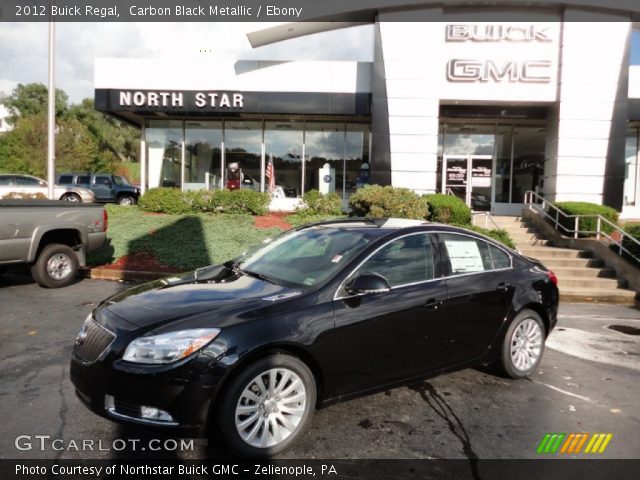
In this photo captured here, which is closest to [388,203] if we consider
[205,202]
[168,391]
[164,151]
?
[205,202]

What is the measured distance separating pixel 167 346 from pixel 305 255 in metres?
1.54

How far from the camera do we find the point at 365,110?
1590cm

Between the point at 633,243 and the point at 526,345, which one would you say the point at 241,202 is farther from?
the point at 526,345

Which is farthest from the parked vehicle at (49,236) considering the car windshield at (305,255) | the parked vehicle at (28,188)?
the parked vehicle at (28,188)

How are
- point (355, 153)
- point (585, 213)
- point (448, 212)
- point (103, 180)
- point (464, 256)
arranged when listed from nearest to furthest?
point (464, 256)
point (585, 213)
point (448, 212)
point (355, 153)
point (103, 180)

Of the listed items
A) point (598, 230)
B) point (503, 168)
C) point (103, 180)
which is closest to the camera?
point (598, 230)

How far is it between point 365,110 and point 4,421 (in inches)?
557

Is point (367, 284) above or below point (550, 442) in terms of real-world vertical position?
above

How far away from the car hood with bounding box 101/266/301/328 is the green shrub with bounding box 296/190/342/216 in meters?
10.5

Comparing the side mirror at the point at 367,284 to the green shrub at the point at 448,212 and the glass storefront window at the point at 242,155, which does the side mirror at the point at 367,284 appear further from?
the glass storefront window at the point at 242,155

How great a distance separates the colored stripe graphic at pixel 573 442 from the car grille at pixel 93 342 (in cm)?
304

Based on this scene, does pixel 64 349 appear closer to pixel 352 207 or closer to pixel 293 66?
pixel 352 207

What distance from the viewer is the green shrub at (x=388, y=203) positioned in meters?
12.1

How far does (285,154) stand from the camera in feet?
60.4
